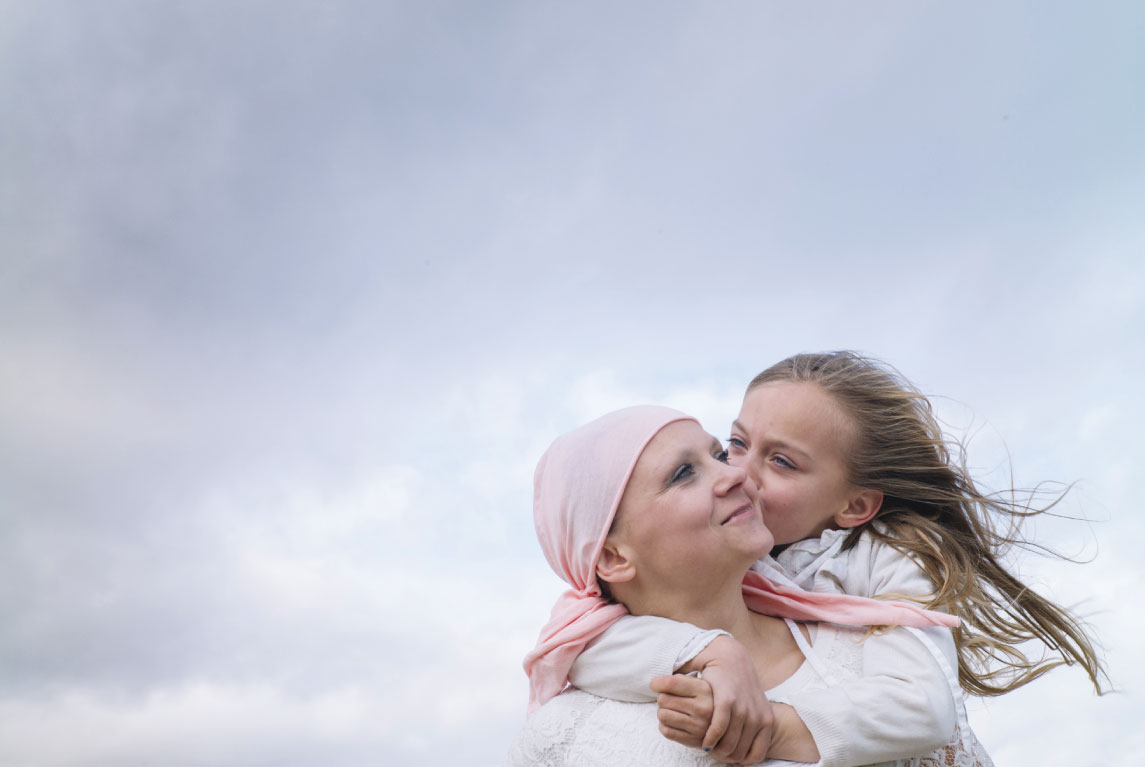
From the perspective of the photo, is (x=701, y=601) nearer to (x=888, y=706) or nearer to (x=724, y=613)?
(x=724, y=613)

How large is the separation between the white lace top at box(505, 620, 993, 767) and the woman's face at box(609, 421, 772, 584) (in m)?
0.46

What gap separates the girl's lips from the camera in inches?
131

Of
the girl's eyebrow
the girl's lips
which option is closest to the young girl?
the girl's eyebrow

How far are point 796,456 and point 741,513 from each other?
658 millimetres

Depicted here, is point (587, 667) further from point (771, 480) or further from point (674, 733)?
point (771, 480)

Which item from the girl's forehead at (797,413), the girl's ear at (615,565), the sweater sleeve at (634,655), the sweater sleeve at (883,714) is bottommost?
the sweater sleeve at (883,714)

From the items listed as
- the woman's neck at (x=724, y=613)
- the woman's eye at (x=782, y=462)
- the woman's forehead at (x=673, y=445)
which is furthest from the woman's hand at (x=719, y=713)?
the woman's eye at (x=782, y=462)

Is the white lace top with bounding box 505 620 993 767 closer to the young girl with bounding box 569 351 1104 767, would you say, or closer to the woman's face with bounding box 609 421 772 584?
the young girl with bounding box 569 351 1104 767

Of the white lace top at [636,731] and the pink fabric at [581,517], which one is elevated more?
the pink fabric at [581,517]

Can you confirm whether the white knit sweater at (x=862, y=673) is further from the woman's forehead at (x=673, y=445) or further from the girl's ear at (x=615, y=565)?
the woman's forehead at (x=673, y=445)

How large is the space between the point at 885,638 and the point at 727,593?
22.0 inches

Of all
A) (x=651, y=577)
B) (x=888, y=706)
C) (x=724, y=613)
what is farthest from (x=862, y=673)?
(x=651, y=577)

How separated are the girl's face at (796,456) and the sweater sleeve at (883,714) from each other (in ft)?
2.87

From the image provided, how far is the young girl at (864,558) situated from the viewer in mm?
2959
